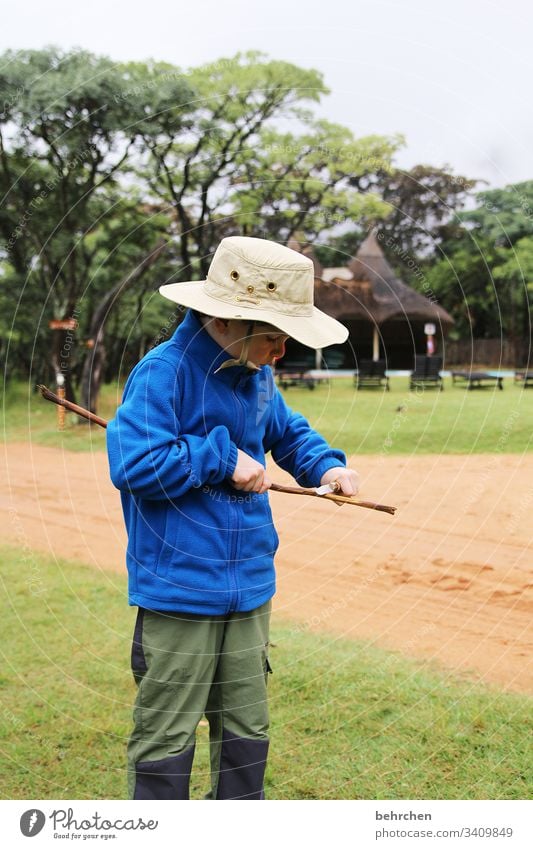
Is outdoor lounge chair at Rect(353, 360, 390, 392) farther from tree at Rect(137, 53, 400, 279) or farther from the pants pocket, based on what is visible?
the pants pocket

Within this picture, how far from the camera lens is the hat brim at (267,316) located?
2.19m

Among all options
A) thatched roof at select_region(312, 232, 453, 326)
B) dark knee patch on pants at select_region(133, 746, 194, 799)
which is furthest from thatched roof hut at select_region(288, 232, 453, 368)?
dark knee patch on pants at select_region(133, 746, 194, 799)

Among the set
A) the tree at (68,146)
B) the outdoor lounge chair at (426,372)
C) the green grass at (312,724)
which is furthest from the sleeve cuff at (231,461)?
the outdoor lounge chair at (426,372)

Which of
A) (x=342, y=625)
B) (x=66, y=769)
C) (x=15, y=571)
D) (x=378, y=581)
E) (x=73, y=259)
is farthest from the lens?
(x=73, y=259)

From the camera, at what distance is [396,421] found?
462 inches

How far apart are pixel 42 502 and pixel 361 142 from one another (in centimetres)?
473

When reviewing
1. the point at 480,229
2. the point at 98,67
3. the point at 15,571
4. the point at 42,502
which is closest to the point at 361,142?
the point at 98,67

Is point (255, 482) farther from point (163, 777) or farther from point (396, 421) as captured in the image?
point (396, 421)

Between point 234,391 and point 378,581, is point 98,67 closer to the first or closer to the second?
point 378,581

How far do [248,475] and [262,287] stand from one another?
49 centimetres

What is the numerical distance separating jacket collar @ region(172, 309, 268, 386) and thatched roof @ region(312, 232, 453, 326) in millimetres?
11696

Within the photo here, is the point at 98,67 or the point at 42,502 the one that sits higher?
the point at 98,67

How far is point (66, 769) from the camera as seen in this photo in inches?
124

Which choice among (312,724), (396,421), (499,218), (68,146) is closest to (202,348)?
(312,724)
